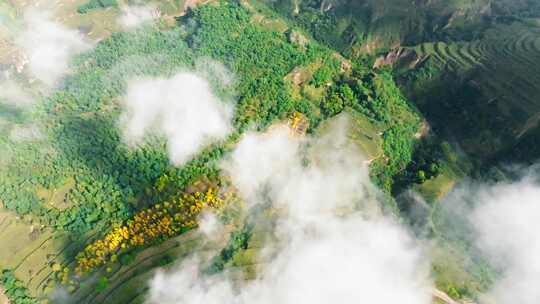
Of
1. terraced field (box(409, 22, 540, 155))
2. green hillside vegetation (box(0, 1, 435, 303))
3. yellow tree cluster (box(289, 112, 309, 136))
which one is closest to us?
green hillside vegetation (box(0, 1, 435, 303))

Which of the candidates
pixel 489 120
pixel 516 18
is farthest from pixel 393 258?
pixel 516 18

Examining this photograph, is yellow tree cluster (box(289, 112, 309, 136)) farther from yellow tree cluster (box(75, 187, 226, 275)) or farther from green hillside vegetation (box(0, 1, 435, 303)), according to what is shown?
yellow tree cluster (box(75, 187, 226, 275))

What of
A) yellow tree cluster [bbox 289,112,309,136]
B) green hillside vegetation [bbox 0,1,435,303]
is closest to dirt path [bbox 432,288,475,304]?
green hillside vegetation [bbox 0,1,435,303]

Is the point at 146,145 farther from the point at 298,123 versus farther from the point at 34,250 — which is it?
the point at 298,123

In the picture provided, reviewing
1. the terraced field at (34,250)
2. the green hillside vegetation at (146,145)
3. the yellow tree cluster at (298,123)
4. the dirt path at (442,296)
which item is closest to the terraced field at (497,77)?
the green hillside vegetation at (146,145)

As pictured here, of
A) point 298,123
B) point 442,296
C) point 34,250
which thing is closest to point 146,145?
point 34,250
